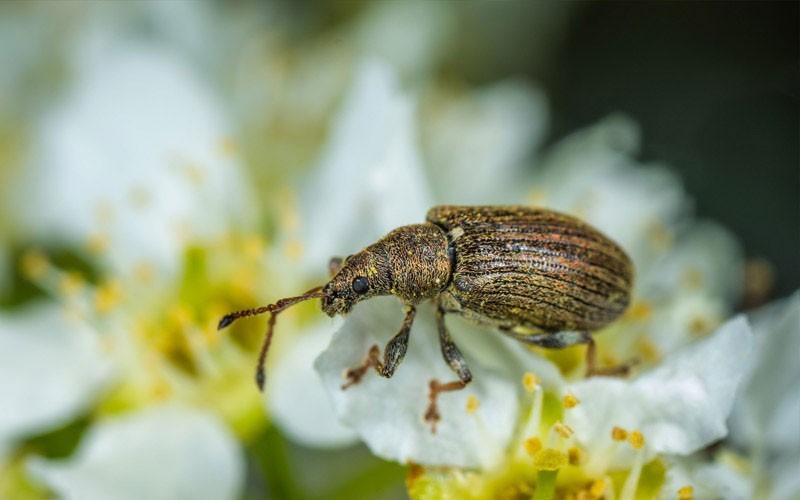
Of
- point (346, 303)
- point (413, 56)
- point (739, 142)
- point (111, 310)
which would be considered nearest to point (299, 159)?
point (413, 56)

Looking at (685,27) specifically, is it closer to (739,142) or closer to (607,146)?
(739,142)

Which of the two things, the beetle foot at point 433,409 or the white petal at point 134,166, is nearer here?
the beetle foot at point 433,409

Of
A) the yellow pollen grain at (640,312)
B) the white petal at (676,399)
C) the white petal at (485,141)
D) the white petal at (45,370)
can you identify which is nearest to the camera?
the white petal at (676,399)

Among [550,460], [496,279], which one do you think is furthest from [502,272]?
[550,460]

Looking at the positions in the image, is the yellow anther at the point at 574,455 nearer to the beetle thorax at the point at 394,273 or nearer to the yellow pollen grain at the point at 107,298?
the beetle thorax at the point at 394,273


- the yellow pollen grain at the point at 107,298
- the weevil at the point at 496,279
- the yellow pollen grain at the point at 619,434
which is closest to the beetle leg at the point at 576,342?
the weevil at the point at 496,279

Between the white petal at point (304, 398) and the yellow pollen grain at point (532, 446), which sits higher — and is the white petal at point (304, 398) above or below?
above
